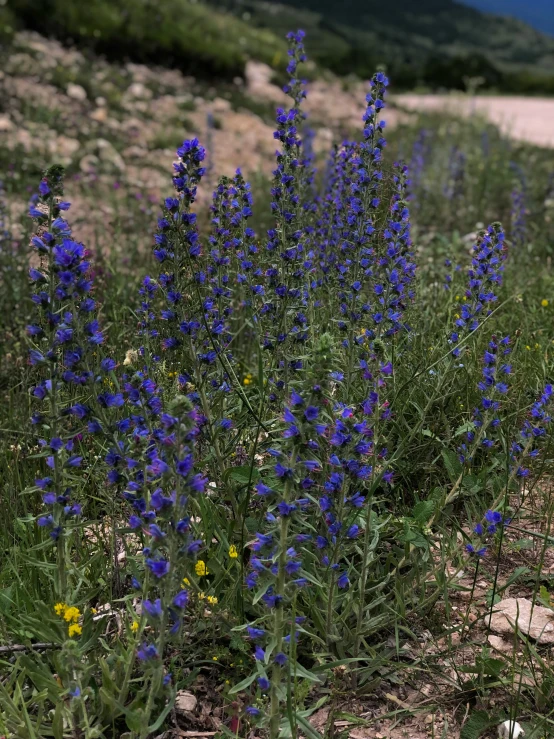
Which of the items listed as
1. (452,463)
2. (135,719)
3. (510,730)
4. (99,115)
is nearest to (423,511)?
(452,463)

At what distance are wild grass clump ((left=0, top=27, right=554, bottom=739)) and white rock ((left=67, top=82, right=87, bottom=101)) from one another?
8.76m

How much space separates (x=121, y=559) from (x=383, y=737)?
1367mm

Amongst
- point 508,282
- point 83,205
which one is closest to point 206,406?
point 508,282

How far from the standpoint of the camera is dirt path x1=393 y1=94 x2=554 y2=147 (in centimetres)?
1630

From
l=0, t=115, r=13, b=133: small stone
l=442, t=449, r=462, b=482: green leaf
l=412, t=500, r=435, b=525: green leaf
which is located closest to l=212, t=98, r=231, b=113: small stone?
l=0, t=115, r=13, b=133: small stone

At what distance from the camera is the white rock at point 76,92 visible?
11.2 m

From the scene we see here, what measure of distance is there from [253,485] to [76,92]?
405 inches

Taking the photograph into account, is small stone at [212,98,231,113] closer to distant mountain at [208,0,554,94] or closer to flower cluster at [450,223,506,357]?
flower cluster at [450,223,506,357]

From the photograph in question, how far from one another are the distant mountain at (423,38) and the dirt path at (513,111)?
417cm

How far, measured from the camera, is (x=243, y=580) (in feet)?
8.87

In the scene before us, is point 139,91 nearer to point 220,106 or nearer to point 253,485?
point 220,106

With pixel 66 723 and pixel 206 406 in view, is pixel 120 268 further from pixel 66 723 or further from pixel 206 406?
pixel 66 723

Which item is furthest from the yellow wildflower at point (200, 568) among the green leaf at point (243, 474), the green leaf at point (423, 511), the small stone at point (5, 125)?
the small stone at point (5, 125)

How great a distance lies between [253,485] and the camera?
118 inches
